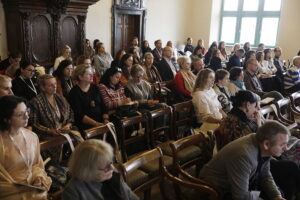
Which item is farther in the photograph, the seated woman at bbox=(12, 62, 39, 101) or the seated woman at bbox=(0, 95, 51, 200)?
the seated woman at bbox=(12, 62, 39, 101)

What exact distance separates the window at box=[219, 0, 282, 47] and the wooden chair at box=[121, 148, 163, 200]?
10246 mm

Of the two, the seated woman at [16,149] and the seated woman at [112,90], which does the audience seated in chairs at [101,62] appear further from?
the seated woman at [16,149]

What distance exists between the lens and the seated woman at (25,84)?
371 cm

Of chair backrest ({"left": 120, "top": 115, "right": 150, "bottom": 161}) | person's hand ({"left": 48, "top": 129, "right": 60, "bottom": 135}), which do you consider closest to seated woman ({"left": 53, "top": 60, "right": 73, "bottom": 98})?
person's hand ({"left": 48, "top": 129, "right": 60, "bottom": 135})

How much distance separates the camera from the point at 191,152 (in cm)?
288

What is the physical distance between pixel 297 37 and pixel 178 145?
995cm

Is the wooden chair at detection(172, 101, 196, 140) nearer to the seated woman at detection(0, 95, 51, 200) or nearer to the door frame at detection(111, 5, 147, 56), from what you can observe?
the seated woman at detection(0, 95, 51, 200)

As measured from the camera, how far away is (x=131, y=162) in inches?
77.6

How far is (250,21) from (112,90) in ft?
31.2

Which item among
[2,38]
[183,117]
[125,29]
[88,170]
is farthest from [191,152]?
[125,29]

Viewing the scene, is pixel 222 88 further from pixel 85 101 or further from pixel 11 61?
pixel 11 61

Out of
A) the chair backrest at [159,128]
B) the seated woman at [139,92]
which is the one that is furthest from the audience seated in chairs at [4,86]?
the seated woman at [139,92]

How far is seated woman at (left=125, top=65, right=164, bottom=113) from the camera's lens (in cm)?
398

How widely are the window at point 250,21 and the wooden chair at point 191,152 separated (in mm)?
9694
